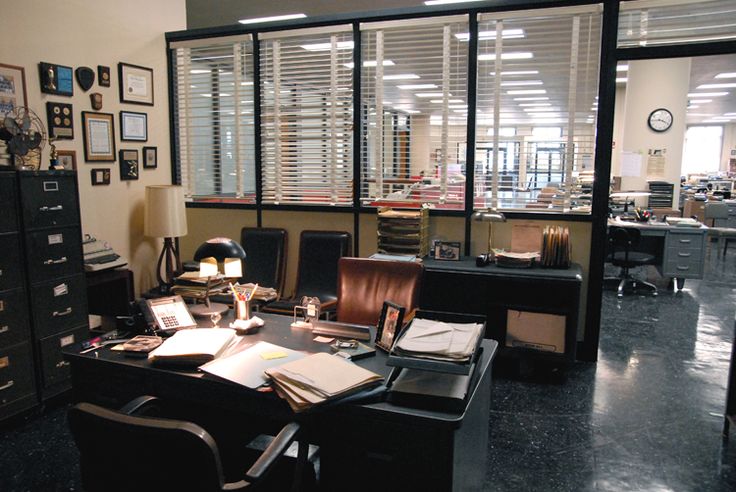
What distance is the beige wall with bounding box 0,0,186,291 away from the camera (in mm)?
3730

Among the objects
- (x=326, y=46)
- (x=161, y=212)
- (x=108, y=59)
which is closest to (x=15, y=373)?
(x=161, y=212)

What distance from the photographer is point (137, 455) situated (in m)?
1.36

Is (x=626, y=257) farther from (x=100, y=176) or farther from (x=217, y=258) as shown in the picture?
(x=100, y=176)

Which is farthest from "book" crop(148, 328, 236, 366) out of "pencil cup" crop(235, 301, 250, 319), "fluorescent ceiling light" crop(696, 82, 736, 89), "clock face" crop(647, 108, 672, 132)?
"fluorescent ceiling light" crop(696, 82, 736, 89)

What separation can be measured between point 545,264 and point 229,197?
287cm

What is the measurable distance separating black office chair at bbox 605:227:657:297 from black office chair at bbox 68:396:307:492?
5662 millimetres

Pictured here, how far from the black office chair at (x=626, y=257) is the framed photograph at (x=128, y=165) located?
4965 mm

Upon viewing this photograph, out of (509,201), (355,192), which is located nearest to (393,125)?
(355,192)

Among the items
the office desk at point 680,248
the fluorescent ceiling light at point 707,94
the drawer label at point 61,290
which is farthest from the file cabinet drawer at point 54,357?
the fluorescent ceiling light at point 707,94

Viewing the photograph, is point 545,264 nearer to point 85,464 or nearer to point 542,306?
point 542,306

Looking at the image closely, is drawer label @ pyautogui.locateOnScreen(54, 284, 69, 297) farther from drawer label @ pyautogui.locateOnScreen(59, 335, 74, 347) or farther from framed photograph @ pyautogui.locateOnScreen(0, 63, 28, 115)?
framed photograph @ pyautogui.locateOnScreen(0, 63, 28, 115)

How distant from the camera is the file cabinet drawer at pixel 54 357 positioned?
132 inches

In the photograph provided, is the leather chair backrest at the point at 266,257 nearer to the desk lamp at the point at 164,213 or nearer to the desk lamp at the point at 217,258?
the desk lamp at the point at 164,213

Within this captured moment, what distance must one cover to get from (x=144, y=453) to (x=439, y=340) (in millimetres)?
991
